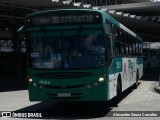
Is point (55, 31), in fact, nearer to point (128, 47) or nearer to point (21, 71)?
point (128, 47)

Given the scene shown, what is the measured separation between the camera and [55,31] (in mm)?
12102

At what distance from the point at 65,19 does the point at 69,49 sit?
2.97 ft

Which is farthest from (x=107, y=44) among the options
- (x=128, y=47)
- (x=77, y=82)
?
(x=128, y=47)

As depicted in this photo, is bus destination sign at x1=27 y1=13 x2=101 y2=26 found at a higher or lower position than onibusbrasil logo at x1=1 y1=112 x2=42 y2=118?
higher

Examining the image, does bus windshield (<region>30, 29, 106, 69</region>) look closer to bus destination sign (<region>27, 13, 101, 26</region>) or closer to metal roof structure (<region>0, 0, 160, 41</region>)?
bus destination sign (<region>27, 13, 101, 26</region>)

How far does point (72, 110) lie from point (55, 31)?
280 centimetres

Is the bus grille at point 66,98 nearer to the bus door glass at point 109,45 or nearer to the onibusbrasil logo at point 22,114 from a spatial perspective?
the onibusbrasil logo at point 22,114

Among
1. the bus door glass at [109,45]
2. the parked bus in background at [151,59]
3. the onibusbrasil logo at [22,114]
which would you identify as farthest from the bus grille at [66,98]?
the parked bus in background at [151,59]

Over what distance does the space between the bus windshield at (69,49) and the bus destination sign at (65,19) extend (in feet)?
0.88

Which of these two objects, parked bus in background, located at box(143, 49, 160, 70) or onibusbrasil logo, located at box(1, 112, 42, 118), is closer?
onibusbrasil logo, located at box(1, 112, 42, 118)

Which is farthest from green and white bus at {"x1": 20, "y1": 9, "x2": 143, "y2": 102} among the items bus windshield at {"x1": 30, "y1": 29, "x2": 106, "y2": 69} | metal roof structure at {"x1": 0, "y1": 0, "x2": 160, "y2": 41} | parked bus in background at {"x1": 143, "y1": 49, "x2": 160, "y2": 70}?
parked bus in background at {"x1": 143, "y1": 49, "x2": 160, "y2": 70}

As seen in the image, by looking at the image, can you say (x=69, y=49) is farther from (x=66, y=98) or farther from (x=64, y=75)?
(x=66, y=98)

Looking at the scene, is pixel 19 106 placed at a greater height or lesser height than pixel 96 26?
lesser

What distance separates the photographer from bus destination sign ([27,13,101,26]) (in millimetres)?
11945
